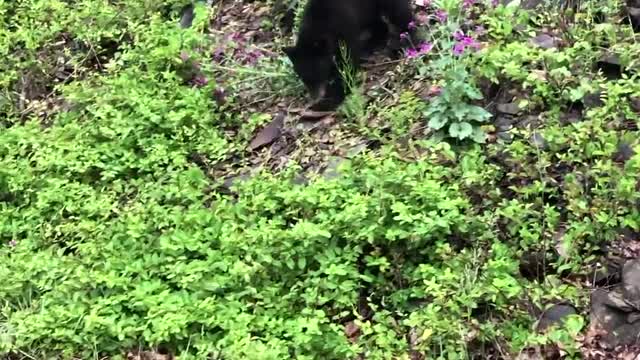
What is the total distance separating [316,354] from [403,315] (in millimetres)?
545

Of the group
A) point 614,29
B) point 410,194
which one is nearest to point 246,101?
point 410,194

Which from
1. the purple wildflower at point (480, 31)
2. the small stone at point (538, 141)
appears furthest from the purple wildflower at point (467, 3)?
the small stone at point (538, 141)

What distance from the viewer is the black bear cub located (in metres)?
6.23

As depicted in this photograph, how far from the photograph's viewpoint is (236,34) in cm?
766

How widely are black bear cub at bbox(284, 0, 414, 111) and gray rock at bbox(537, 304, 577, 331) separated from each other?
2.65 meters

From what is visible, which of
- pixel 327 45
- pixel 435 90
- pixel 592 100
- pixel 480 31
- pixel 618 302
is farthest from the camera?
pixel 327 45

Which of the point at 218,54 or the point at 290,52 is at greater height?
the point at 290,52

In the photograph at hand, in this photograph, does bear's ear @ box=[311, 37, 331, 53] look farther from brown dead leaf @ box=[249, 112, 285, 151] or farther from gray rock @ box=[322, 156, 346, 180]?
gray rock @ box=[322, 156, 346, 180]

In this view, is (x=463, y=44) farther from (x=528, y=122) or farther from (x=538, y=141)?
(x=538, y=141)

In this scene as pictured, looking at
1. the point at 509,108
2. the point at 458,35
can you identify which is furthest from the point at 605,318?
the point at 458,35

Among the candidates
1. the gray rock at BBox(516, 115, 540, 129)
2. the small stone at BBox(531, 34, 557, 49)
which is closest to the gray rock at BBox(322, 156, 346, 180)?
the gray rock at BBox(516, 115, 540, 129)

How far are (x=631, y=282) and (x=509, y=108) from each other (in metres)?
1.69

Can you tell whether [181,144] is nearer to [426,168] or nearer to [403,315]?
[426,168]

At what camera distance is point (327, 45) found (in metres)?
6.28
